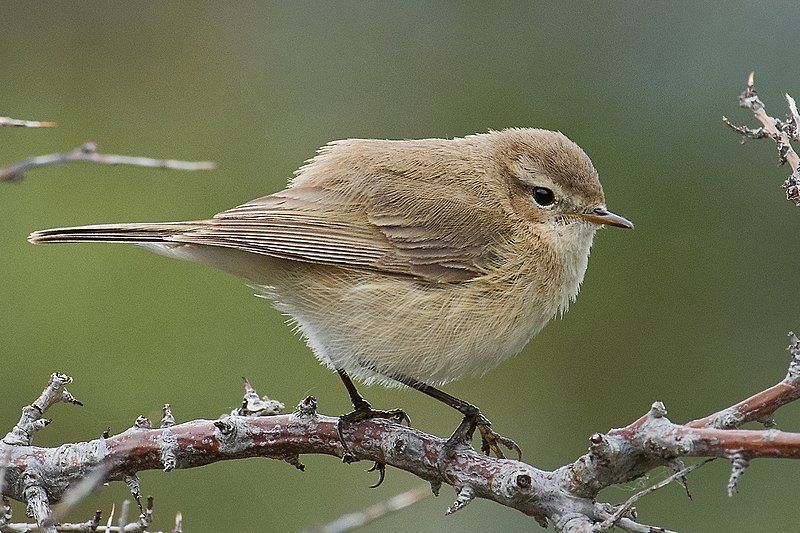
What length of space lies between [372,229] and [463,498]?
1.61 meters

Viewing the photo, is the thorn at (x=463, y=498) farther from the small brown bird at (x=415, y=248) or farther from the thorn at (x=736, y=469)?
the thorn at (x=736, y=469)

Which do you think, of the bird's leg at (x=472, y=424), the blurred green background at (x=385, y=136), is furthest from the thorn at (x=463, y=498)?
the blurred green background at (x=385, y=136)

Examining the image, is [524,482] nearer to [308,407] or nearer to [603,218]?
[308,407]

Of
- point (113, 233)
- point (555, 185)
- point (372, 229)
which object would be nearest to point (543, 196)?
point (555, 185)

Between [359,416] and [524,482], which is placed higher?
[359,416]

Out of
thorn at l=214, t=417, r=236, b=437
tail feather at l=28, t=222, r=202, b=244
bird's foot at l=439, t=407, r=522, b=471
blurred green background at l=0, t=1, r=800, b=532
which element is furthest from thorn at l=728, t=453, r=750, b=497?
blurred green background at l=0, t=1, r=800, b=532

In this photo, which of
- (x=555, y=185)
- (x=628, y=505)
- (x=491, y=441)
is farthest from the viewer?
(x=555, y=185)

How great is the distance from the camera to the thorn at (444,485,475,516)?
9.29 feet

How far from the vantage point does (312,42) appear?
7.04 metres

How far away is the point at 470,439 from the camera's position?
3529 mm

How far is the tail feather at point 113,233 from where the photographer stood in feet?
11.8

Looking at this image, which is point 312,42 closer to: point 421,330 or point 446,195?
point 446,195

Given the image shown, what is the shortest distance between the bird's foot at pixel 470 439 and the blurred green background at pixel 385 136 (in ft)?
5.44

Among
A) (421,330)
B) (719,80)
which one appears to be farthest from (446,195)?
(719,80)
